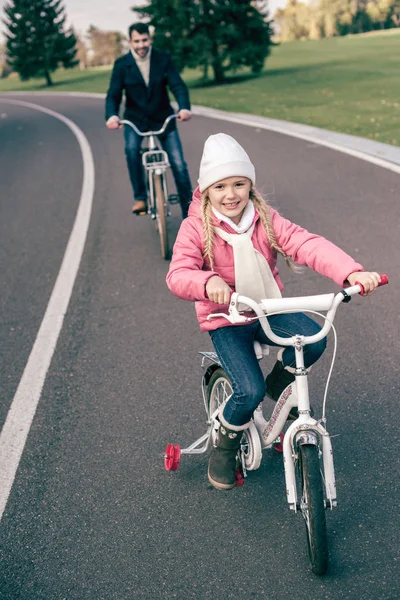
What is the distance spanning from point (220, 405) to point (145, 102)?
18.2 ft

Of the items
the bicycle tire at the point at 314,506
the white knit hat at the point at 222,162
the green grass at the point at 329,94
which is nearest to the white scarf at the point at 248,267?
the white knit hat at the point at 222,162

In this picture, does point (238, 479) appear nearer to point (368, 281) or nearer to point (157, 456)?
point (157, 456)

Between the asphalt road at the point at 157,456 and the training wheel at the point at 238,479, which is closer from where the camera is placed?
the asphalt road at the point at 157,456

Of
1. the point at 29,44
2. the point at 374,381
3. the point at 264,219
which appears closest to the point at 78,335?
the point at 374,381

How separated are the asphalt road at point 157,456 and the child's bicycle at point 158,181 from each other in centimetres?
38

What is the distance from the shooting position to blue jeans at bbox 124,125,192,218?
8180 mm

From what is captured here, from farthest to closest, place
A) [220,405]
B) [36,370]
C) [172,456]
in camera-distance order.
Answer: [36,370] → [172,456] → [220,405]

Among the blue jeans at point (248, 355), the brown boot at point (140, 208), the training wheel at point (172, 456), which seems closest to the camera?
the blue jeans at point (248, 355)

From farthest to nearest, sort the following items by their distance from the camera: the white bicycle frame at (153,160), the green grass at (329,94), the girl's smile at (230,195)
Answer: the green grass at (329,94) → the white bicycle frame at (153,160) → the girl's smile at (230,195)

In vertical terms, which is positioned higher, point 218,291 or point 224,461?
point 218,291

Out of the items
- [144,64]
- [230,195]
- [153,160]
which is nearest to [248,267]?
[230,195]

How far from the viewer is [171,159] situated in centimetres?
820

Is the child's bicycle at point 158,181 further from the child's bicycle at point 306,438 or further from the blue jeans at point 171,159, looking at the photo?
the child's bicycle at point 306,438

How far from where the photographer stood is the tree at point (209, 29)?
113 ft
